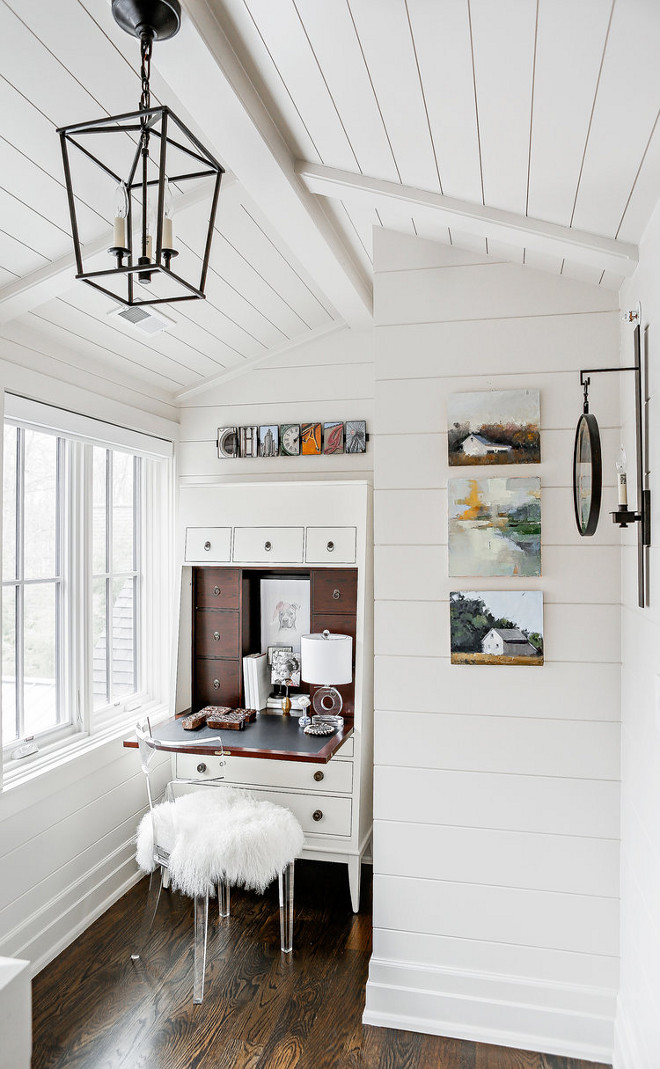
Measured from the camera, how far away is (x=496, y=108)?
1442 millimetres

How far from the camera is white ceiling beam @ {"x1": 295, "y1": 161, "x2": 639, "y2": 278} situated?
1.86 metres

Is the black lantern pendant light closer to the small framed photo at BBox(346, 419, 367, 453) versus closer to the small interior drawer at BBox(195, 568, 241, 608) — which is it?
the small framed photo at BBox(346, 419, 367, 453)

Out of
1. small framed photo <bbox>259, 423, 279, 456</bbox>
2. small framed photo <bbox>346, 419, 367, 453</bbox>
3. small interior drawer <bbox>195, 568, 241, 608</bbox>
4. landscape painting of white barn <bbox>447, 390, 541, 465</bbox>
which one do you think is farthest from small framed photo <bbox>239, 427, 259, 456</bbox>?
landscape painting of white barn <bbox>447, 390, 541, 465</bbox>

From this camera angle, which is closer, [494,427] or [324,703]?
[494,427]

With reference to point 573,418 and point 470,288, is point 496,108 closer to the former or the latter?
point 470,288

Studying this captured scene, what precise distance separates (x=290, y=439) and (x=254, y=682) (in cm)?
123

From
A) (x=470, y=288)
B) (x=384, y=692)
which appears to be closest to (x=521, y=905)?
(x=384, y=692)

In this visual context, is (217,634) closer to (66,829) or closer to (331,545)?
(331,545)

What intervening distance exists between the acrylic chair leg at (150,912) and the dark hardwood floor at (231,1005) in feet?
0.12

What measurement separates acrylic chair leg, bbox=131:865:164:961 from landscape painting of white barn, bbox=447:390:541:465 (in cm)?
196

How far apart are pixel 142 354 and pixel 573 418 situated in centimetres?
188

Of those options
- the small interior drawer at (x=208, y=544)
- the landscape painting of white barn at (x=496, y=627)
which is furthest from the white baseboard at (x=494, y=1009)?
the small interior drawer at (x=208, y=544)

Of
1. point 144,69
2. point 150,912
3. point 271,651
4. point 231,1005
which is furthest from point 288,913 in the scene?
point 144,69

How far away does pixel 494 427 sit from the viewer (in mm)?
2268
